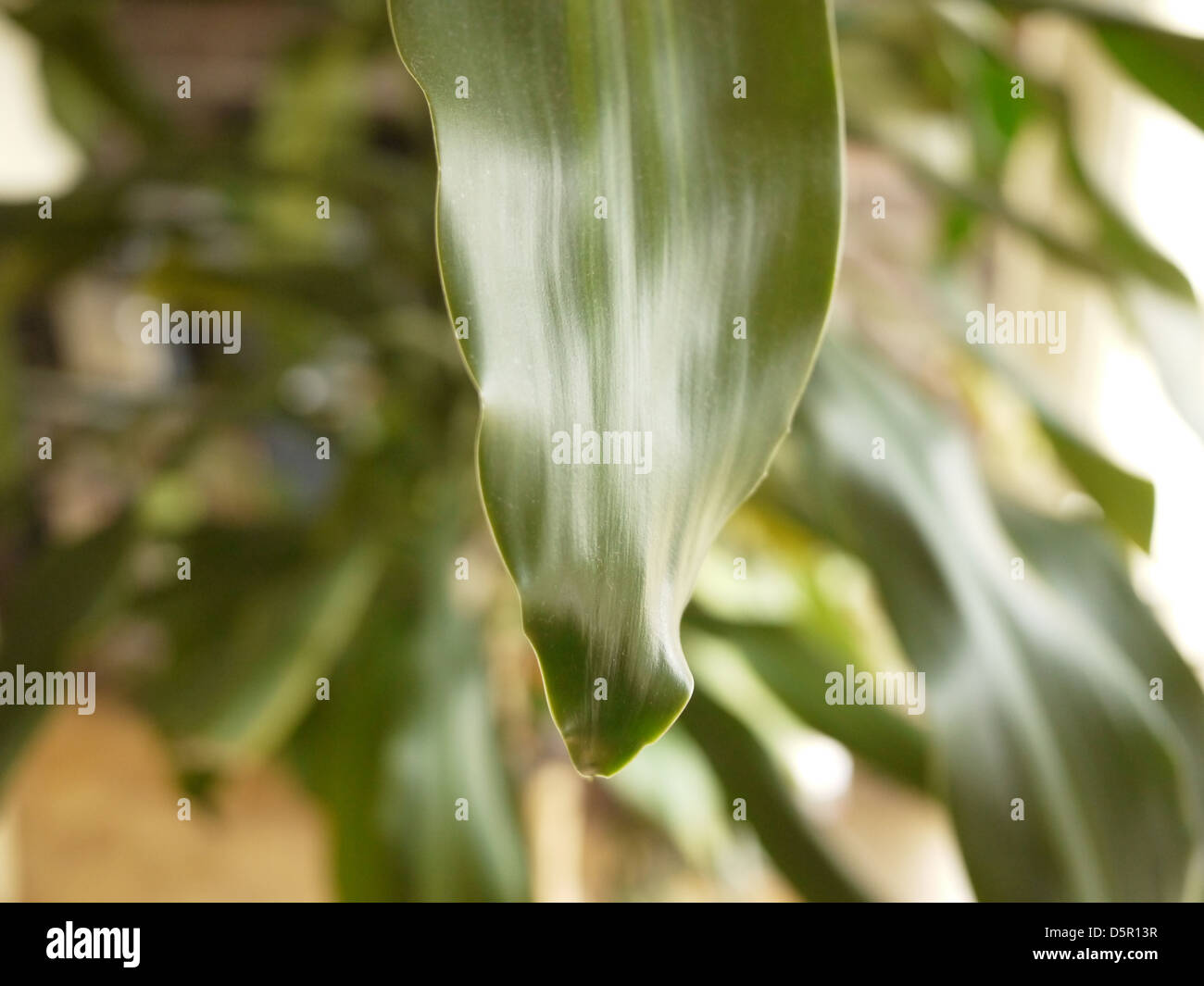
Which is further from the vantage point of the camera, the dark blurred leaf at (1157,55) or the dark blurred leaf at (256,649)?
the dark blurred leaf at (256,649)

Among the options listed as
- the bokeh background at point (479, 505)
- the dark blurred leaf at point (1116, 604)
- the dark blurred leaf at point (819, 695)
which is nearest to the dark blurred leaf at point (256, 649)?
the bokeh background at point (479, 505)

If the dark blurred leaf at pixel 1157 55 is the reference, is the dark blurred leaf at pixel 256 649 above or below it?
below

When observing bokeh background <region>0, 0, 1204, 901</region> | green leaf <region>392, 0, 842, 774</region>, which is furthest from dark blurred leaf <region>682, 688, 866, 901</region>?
green leaf <region>392, 0, 842, 774</region>

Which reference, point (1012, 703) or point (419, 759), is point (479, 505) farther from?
point (1012, 703)

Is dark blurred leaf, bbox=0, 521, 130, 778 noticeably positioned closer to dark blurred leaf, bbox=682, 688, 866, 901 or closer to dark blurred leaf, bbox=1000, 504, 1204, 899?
dark blurred leaf, bbox=682, 688, 866, 901

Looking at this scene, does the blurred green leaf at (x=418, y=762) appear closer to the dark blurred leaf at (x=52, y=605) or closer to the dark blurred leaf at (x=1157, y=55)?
the dark blurred leaf at (x=52, y=605)
